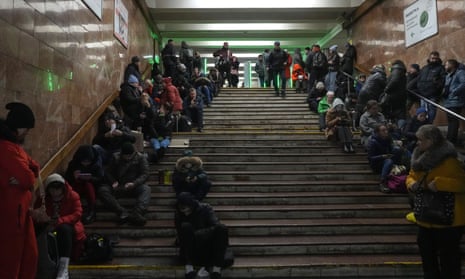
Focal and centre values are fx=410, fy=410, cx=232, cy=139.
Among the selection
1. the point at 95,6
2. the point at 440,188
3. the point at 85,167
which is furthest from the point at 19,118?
the point at 95,6

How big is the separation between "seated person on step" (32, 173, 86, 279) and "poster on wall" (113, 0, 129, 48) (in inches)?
201

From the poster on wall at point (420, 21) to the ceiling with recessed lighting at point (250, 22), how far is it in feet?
11.8

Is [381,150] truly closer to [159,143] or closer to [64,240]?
[159,143]

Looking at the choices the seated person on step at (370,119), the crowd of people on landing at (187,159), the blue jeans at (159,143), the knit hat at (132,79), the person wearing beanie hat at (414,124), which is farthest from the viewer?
the knit hat at (132,79)

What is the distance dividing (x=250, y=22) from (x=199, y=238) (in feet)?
40.3

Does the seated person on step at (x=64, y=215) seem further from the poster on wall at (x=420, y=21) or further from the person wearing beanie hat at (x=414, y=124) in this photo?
the poster on wall at (x=420, y=21)

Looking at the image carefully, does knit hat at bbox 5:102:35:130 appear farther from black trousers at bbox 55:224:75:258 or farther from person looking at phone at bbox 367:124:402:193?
person looking at phone at bbox 367:124:402:193

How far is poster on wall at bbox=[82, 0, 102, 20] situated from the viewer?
22.2 ft

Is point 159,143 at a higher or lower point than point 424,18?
lower

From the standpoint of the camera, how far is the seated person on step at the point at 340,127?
7680 millimetres

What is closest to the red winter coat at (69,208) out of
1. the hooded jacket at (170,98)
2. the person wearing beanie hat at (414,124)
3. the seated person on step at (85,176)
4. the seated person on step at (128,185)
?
the seated person on step at (85,176)

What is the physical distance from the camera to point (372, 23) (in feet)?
40.0

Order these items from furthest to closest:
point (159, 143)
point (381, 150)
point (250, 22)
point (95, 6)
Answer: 1. point (250, 22)
2. point (159, 143)
3. point (95, 6)
4. point (381, 150)

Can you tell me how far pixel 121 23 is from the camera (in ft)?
30.2
